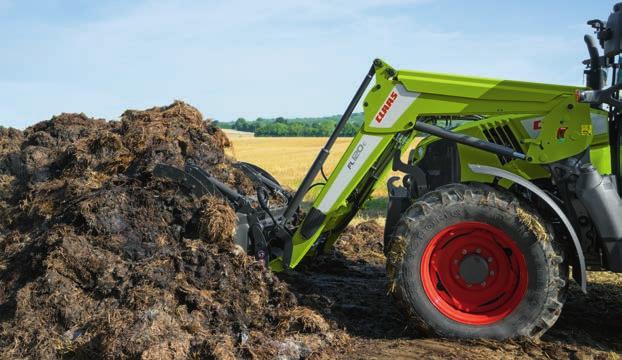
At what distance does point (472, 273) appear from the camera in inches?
209

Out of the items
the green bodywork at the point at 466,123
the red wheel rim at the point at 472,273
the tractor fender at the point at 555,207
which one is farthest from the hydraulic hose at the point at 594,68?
the red wheel rim at the point at 472,273

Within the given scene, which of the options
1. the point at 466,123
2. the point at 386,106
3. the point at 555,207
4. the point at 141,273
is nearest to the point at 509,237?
the point at 555,207

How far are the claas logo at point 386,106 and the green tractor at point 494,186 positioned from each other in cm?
1

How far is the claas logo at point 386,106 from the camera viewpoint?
225 inches

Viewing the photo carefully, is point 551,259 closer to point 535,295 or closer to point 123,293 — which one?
point 535,295

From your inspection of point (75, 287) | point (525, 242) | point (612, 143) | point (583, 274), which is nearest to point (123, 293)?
point (75, 287)

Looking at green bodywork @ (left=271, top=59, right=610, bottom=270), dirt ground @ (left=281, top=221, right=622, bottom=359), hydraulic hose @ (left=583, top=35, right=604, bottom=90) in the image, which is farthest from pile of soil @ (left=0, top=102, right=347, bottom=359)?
hydraulic hose @ (left=583, top=35, right=604, bottom=90)

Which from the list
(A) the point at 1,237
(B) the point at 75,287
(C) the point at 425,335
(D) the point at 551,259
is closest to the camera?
(D) the point at 551,259

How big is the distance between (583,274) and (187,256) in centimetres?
328

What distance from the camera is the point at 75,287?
231 inches

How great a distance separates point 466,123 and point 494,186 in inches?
32.0

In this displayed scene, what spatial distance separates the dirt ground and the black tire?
0.42 feet

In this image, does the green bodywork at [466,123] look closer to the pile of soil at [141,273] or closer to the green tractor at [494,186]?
the green tractor at [494,186]

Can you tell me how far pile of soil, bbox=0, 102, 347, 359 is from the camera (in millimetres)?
5070
